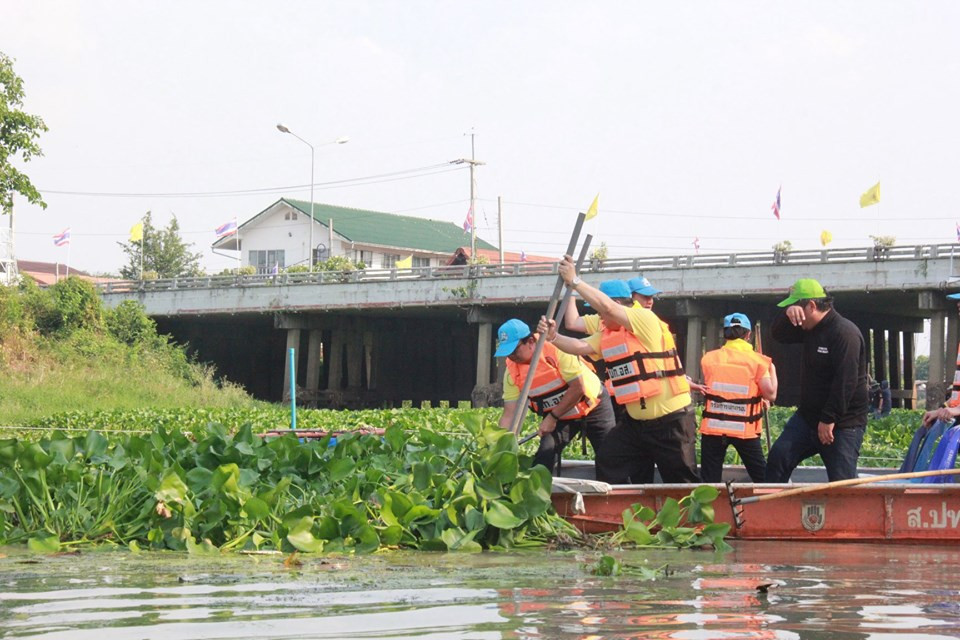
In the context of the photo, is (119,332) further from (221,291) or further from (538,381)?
(538,381)

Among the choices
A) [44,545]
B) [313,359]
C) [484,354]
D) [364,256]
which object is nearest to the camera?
[44,545]

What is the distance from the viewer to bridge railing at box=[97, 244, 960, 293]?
111ft

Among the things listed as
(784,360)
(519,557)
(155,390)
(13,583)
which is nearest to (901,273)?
(784,360)

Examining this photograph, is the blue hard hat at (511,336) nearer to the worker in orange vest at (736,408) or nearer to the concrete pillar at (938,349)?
the worker in orange vest at (736,408)

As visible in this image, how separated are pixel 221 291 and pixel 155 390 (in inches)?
429

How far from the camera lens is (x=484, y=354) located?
1674 inches

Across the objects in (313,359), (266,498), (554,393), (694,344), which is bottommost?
(266,498)

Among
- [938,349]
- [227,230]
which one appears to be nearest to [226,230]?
[227,230]

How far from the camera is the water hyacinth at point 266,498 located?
8172 millimetres

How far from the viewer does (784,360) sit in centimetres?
4516

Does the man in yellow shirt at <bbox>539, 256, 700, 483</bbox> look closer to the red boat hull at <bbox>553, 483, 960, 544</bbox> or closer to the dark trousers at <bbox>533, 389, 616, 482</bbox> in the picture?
the red boat hull at <bbox>553, 483, 960, 544</bbox>

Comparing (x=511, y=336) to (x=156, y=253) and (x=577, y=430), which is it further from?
(x=156, y=253)

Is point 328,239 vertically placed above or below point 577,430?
above

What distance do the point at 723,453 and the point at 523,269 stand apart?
30673mm
